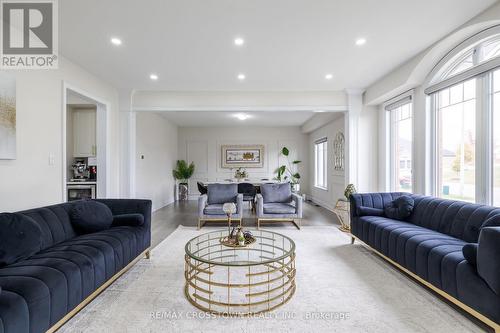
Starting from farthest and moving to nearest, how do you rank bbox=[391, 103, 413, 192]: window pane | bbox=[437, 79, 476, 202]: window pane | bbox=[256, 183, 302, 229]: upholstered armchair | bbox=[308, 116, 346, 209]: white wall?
bbox=[308, 116, 346, 209]: white wall
bbox=[256, 183, 302, 229]: upholstered armchair
bbox=[391, 103, 413, 192]: window pane
bbox=[437, 79, 476, 202]: window pane

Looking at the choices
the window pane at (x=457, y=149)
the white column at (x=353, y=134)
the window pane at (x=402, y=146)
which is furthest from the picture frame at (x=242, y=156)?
the window pane at (x=457, y=149)

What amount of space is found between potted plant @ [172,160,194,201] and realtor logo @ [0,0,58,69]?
17.7ft

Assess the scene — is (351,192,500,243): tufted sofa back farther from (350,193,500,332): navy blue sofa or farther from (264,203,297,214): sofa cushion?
(264,203,297,214): sofa cushion

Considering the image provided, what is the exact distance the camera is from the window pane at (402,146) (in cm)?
429

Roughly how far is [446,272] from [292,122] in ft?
21.4

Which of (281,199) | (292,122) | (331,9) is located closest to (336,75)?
(331,9)

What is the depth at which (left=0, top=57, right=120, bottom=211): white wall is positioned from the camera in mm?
2750

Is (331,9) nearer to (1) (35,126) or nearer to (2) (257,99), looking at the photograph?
(2) (257,99)

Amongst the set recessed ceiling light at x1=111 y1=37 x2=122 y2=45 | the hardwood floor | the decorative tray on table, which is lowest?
the hardwood floor

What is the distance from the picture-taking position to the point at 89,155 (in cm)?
518

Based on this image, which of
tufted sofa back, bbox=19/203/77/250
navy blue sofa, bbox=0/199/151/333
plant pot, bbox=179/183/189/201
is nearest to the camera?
navy blue sofa, bbox=0/199/151/333

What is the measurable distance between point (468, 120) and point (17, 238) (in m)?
4.86

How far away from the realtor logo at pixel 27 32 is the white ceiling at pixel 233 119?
140 inches

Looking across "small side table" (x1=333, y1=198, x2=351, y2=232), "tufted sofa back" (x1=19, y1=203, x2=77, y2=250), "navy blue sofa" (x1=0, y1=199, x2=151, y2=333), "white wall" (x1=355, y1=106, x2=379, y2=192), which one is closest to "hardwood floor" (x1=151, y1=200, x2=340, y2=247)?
"small side table" (x1=333, y1=198, x2=351, y2=232)
